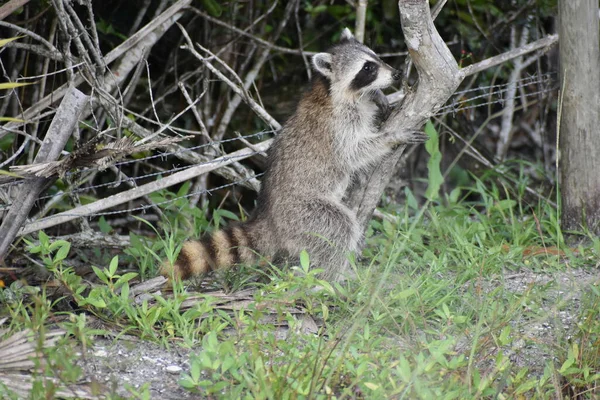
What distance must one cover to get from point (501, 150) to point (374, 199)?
3.14m

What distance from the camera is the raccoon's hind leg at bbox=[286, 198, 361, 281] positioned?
423 centimetres

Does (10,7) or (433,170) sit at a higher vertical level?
(10,7)

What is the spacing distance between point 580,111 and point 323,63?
1554 mm

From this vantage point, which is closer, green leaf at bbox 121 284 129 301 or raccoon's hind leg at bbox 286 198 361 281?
green leaf at bbox 121 284 129 301

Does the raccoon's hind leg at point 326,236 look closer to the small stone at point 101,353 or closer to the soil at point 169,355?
the soil at point 169,355

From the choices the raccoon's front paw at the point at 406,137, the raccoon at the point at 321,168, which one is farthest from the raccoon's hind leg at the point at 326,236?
the raccoon's front paw at the point at 406,137

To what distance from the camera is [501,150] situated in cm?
714

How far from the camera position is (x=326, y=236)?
4211 mm

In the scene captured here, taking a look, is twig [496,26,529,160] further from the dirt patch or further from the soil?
the dirt patch

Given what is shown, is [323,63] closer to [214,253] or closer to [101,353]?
[214,253]

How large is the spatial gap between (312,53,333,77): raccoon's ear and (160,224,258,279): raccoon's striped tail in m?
0.99

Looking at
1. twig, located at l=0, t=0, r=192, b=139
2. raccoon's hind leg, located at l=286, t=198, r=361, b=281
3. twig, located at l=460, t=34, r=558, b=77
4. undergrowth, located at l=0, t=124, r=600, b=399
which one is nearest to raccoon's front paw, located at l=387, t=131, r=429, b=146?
raccoon's hind leg, located at l=286, t=198, r=361, b=281

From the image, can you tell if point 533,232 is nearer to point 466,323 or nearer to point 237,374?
point 466,323

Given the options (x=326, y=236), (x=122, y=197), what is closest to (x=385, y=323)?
(x=326, y=236)
